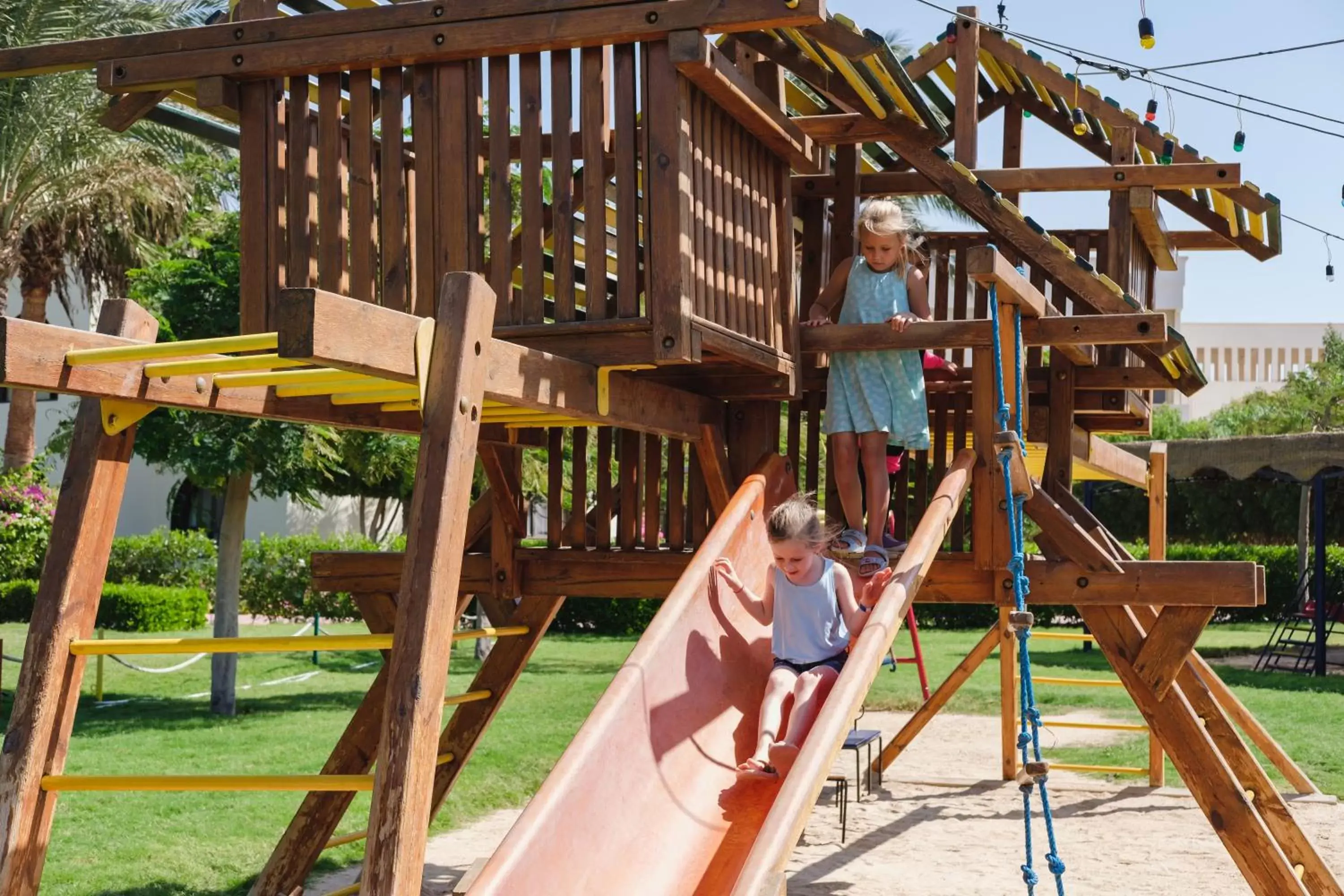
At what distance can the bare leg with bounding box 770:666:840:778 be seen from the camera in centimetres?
526

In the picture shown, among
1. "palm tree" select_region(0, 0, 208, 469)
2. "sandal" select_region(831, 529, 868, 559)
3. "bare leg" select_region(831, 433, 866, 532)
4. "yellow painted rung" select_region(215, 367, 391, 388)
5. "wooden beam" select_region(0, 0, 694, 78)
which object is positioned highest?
"palm tree" select_region(0, 0, 208, 469)

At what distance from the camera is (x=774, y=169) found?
6.35 metres

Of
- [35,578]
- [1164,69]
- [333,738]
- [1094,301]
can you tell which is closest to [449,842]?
[333,738]

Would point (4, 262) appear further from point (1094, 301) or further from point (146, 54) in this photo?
point (1094, 301)

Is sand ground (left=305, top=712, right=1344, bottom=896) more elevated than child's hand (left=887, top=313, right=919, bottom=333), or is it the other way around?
child's hand (left=887, top=313, right=919, bottom=333)

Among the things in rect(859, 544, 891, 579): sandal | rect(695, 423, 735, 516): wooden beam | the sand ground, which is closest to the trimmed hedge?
the sand ground

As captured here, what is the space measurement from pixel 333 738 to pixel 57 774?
8179 millimetres

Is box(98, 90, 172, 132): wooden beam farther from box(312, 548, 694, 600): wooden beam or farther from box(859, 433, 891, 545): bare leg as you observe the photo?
box(859, 433, 891, 545): bare leg

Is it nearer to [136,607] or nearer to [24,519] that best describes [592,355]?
[24,519]

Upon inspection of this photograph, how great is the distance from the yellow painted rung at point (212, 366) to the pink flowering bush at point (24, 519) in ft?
58.4

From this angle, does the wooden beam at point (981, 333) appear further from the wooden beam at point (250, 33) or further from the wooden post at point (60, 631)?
the wooden post at point (60, 631)

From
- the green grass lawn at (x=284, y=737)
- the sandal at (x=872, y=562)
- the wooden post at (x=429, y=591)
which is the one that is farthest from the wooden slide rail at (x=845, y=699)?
the green grass lawn at (x=284, y=737)

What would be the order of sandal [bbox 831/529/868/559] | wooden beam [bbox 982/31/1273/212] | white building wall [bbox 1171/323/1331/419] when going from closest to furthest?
sandal [bbox 831/529/868/559] < wooden beam [bbox 982/31/1273/212] < white building wall [bbox 1171/323/1331/419]

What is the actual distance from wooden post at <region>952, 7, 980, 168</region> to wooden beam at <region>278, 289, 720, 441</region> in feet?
6.70
